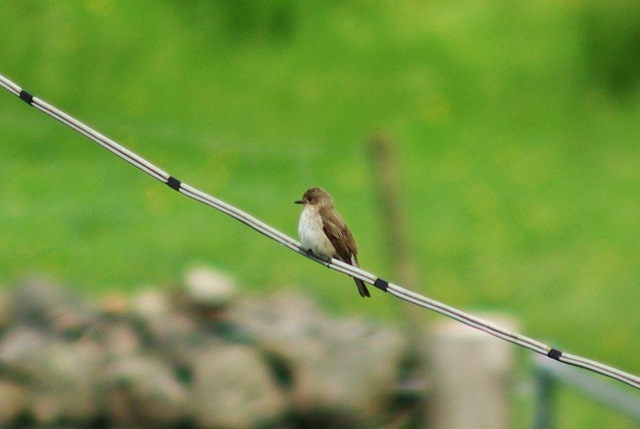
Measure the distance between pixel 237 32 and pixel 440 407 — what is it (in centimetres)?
673

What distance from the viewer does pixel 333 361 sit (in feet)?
18.5

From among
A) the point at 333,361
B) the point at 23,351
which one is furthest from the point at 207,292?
the point at 23,351

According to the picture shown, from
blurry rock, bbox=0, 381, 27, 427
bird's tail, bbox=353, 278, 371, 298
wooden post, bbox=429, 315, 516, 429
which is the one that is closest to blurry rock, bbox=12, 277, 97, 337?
blurry rock, bbox=0, 381, 27, 427

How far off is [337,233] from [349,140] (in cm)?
739

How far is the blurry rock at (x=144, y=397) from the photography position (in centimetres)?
557

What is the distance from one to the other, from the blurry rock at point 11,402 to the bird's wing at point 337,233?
3.04 metres

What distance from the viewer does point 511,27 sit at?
11.5 meters

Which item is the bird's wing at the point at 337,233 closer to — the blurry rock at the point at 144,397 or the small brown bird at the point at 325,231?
the small brown bird at the point at 325,231

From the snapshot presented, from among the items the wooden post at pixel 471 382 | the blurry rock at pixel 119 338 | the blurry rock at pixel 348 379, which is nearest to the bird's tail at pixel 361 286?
the wooden post at pixel 471 382

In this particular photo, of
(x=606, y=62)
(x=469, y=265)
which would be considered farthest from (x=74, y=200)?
(x=606, y=62)

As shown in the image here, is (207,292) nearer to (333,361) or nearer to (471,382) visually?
(333,361)

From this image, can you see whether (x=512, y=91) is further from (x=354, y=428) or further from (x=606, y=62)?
(x=354, y=428)

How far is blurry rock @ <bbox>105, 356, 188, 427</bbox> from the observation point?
5.57 metres

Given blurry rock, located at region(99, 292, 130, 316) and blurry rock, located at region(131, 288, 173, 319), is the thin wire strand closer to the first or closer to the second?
blurry rock, located at region(131, 288, 173, 319)
